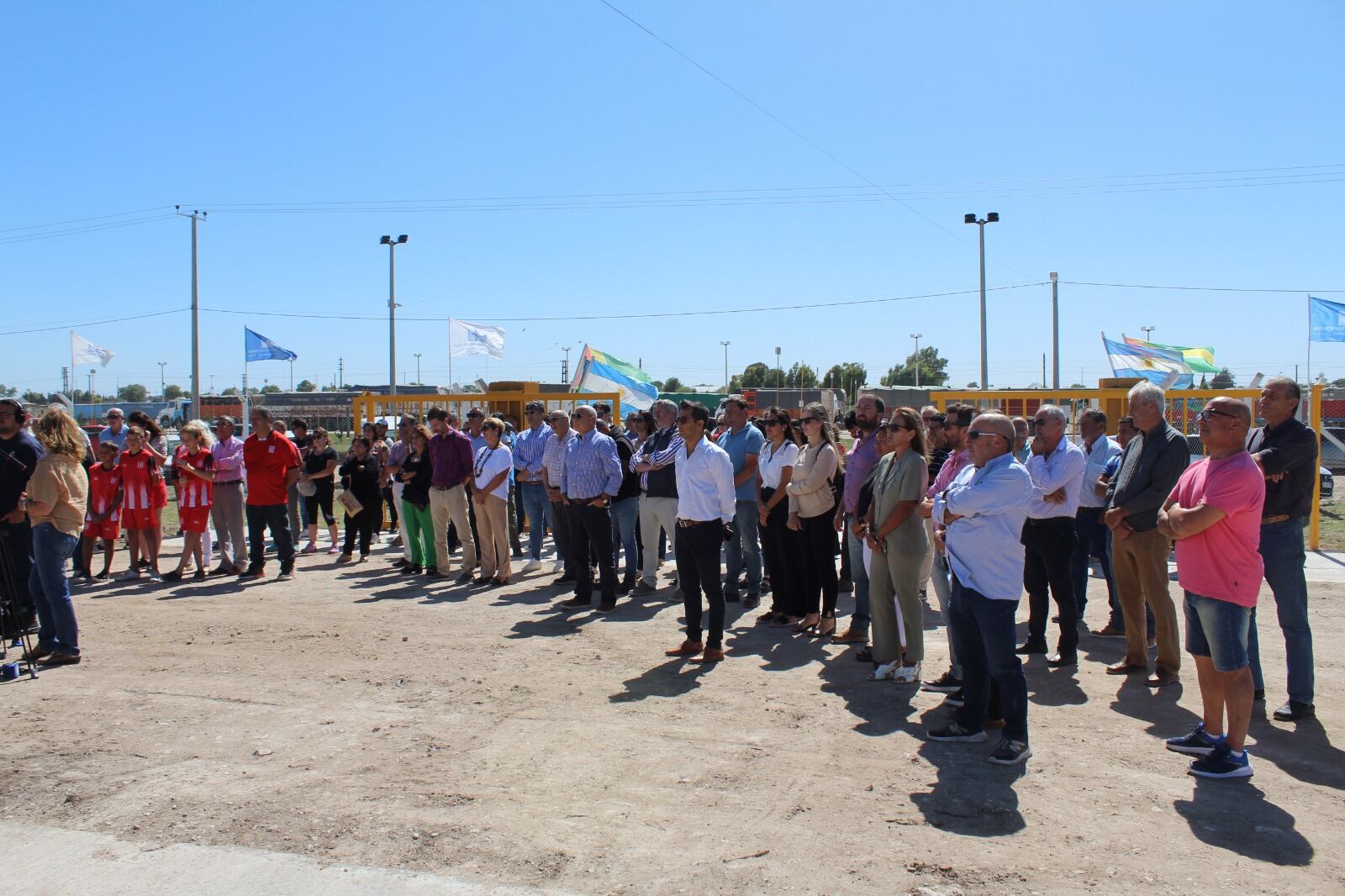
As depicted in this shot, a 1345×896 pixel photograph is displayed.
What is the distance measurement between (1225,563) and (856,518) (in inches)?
104

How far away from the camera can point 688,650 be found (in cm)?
716

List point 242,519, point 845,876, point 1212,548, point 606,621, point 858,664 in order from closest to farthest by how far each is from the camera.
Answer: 1. point 845,876
2. point 1212,548
3. point 858,664
4. point 606,621
5. point 242,519

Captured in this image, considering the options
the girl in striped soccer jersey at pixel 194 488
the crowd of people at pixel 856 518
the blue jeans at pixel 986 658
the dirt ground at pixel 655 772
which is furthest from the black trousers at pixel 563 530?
the blue jeans at pixel 986 658

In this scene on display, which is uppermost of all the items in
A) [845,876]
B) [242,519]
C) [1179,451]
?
[1179,451]

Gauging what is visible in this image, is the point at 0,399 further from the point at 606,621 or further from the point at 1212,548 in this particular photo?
the point at 1212,548

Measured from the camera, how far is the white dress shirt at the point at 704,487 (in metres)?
7.10

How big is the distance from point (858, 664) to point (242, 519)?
7.90 metres

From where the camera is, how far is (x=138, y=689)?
6465 mm

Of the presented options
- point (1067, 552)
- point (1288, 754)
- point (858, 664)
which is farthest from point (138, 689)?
point (1288, 754)

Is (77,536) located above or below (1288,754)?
above

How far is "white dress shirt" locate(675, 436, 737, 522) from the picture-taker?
710 centimetres

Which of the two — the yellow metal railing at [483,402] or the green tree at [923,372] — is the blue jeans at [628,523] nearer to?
the yellow metal railing at [483,402]

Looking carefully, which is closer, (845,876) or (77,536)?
(845,876)

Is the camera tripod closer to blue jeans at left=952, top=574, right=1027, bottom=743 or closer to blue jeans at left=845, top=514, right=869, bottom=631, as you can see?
blue jeans at left=845, top=514, right=869, bottom=631
